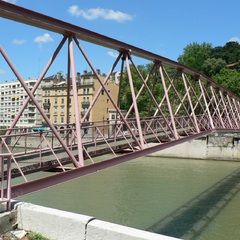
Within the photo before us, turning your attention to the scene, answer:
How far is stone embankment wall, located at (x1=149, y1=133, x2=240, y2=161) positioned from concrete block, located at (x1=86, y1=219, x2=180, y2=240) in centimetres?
3648

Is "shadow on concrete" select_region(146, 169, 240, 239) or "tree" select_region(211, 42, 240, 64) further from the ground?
"tree" select_region(211, 42, 240, 64)

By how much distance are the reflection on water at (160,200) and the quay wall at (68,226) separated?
8551mm

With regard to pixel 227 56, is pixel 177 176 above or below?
below

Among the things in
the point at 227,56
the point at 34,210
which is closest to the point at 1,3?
the point at 34,210

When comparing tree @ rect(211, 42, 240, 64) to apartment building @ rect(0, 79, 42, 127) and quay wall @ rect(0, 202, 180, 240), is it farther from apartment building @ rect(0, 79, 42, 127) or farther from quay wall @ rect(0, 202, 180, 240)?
quay wall @ rect(0, 202, 180, 240)

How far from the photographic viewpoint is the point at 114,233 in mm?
4902

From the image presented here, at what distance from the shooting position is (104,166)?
9.80m

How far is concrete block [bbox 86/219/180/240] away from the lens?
15.4 ft

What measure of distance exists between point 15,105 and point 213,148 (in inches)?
3902

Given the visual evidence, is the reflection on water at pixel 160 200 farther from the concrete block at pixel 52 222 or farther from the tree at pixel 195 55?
the tree at pixel 195 55

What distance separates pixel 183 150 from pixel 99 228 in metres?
38.1

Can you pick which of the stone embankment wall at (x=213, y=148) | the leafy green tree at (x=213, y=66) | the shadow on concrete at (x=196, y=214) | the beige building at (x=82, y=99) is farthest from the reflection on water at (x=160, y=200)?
the leafy green tree at (x=213, y=66)

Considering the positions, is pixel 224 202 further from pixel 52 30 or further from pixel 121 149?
pixel 52 30

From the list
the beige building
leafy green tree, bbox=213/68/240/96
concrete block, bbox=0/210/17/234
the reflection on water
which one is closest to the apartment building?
the beige building
